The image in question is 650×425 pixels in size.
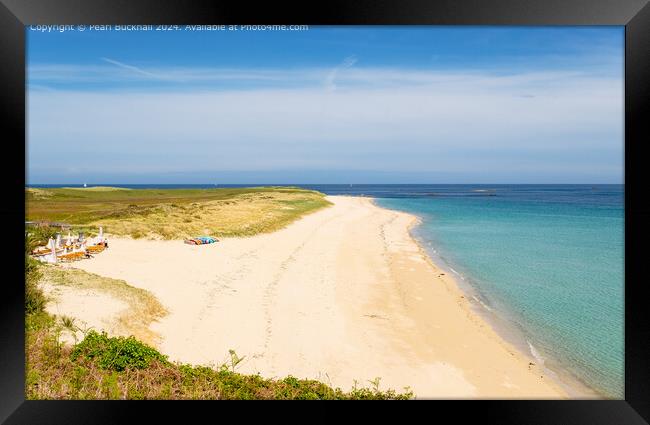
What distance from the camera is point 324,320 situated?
347 inches

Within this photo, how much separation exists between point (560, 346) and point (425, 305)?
118 inches

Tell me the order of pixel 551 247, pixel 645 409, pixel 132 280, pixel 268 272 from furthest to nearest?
pixel 551 247 < pixel 268 272 < pixel 132 280 < pixel 645 409

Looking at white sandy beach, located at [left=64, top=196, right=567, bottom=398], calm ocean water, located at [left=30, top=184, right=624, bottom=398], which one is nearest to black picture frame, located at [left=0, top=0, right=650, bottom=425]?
white sandy beach, located at [left=64, top=196, right=567, bottom=398]

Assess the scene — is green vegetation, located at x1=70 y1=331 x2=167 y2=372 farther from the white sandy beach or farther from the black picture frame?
the white sandy beach

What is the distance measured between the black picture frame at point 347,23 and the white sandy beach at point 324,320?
272 cm

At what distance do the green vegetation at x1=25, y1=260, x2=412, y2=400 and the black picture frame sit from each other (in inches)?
14.6

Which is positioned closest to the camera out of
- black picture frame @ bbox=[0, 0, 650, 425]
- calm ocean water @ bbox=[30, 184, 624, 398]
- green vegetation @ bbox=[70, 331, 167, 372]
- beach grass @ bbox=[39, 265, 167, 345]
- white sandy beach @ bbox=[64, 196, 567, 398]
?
black picture frame @ bbox=[0, 0, 650, 425]

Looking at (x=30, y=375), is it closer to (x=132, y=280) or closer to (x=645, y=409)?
(x=645, y=409)

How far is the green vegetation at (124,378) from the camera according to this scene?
4.04 m

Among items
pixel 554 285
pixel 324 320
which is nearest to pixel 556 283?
pixel 554 285

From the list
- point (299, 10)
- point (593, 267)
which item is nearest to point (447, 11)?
point (299, 10)

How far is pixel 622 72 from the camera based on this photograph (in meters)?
3.74

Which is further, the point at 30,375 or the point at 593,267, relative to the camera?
the point at 593,267

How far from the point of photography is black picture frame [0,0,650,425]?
354cm
